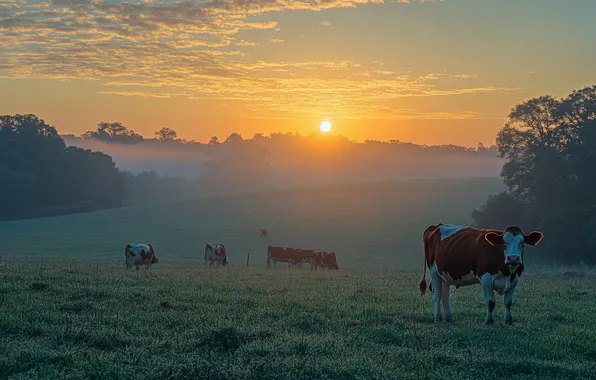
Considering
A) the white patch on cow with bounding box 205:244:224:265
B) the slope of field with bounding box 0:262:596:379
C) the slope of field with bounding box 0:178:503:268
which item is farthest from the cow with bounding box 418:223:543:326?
the slope of field with bounding box 0:178:503:268

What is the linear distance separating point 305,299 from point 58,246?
161 ft

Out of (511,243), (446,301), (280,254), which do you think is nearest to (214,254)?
(280,254)

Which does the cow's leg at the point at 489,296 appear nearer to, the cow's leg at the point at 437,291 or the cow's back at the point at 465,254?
the cow's back at the point at 465,254

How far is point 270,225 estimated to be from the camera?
8000cm

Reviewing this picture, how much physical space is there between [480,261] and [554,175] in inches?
1655

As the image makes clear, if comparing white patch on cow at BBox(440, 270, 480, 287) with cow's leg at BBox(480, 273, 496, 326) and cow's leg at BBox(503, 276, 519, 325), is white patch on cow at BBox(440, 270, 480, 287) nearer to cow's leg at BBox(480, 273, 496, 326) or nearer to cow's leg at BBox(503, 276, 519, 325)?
cow's leg at BBox(480, 273, 496, 326)

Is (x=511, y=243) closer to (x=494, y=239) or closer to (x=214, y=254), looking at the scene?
(x=494, y=239)

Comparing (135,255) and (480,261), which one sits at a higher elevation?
(480,261)

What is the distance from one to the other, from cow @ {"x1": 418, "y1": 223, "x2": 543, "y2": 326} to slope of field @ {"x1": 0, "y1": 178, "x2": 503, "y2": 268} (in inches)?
1382

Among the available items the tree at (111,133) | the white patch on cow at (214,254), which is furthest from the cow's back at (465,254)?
the tree at (111,133)

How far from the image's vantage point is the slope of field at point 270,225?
57406 millimetres

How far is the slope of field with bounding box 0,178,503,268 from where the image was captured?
57.4m

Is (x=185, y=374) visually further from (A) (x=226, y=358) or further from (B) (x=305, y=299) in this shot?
(B) (x=305, y=299)

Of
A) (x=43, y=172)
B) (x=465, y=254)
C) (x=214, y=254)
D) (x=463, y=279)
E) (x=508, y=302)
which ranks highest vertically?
(x=43, y=172)
